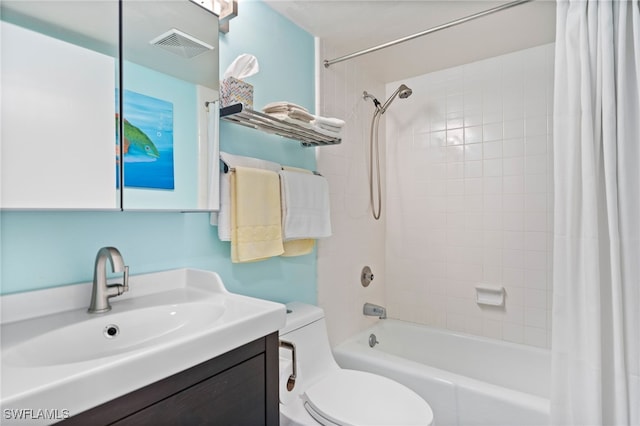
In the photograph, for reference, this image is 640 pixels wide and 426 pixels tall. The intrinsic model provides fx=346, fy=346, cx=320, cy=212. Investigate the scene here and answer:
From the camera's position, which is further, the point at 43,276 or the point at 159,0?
the point at 159,0

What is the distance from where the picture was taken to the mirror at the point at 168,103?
106 centimetres

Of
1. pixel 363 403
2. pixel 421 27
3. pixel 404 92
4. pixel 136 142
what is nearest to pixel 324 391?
pixel 363 403

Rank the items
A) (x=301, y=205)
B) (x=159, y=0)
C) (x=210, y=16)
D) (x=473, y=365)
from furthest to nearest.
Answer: (x=473, y=365) < (x=301, y=205) < (x=210, y=16) < (x=159, y=0)

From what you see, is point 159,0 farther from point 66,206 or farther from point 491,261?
point 491,261

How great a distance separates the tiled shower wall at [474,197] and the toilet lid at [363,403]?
42.2 inches

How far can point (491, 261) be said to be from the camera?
2.22 meters

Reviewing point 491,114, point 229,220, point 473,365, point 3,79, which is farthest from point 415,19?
point 473,365

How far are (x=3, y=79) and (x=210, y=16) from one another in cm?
73

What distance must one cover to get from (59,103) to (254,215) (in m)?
0.71

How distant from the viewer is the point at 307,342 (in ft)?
5.19

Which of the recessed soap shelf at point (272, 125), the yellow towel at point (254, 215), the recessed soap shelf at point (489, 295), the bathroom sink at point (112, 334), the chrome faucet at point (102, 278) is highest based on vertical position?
the recessed soap shelf at point (272, 125)

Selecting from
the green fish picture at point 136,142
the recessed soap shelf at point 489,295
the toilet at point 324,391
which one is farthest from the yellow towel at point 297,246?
the recessed soap shelf at point 489,295

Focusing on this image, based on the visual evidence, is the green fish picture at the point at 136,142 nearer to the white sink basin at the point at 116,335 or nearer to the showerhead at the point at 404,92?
the white sink basin at the point at 116,335

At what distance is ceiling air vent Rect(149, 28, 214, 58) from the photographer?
117cm
